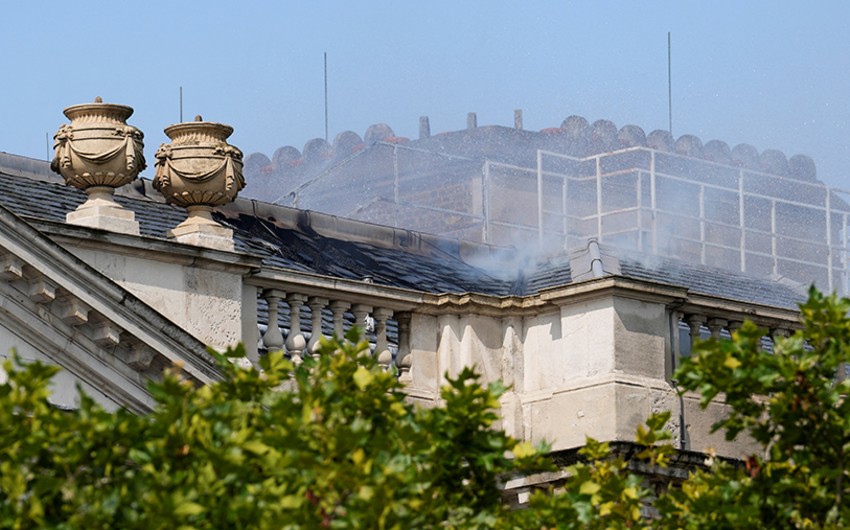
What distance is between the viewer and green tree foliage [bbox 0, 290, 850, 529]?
11703 mm

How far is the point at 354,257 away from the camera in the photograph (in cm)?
2897

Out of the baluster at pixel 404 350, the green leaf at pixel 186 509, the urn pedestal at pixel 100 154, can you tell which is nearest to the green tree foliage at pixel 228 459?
the green leaf at pixel 186 509

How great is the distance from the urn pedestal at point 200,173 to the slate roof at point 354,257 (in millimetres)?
3656

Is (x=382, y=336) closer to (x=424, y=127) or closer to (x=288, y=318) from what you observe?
(x=288, y=318)

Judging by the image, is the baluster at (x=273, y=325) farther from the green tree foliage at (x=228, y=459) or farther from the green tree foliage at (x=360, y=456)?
the green tree foliage at (x=228, y=459)

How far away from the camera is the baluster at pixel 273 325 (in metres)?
19.8

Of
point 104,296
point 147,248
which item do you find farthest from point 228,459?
point 147,248

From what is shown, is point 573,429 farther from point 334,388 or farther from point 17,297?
point 334,388

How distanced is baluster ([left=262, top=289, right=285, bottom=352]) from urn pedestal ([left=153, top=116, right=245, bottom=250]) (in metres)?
0.52

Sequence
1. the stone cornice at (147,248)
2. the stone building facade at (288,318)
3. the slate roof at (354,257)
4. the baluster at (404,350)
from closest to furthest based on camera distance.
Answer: the stone building facade at (288,318) < the stone cornice at (147,248) < the baluster at (404,350) < the slate roof at (354,257)

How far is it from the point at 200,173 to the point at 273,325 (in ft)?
4.31

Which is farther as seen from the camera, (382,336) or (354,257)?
(354,257)

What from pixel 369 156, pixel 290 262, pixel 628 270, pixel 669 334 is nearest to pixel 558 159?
pixel 369 156

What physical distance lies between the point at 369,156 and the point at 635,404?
25110 mm
